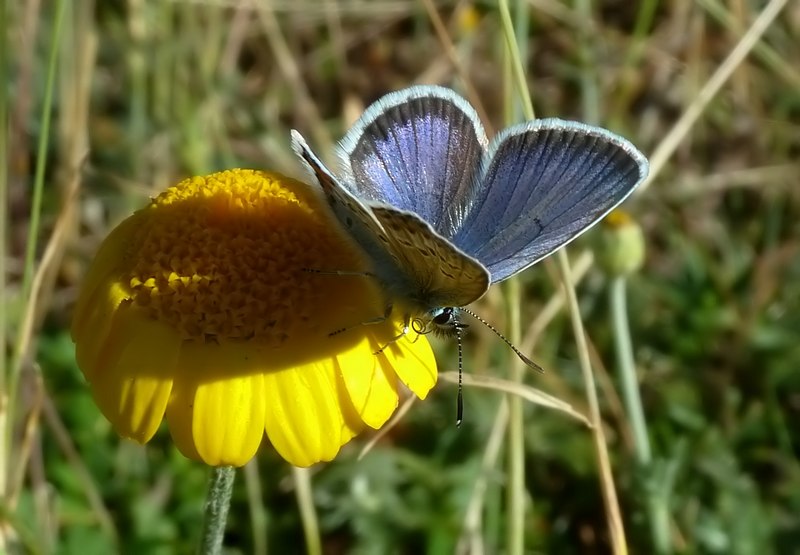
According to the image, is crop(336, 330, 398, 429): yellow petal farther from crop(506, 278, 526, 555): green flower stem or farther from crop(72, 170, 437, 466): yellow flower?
crop(506, 278, 526, 555): green flower stem

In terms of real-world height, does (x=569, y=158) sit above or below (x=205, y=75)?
below

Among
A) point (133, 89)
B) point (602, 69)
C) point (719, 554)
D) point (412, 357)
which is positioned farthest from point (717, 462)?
point (133, 89)

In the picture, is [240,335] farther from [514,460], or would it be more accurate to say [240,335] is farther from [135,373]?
[514,460]

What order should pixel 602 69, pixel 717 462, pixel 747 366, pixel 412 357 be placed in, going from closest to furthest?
pixel 412 357 < pixel 717 462 < pixel 747 366 < pixel 602 69

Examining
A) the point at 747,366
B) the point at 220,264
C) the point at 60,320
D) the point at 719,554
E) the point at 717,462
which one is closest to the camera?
the point at 220,264

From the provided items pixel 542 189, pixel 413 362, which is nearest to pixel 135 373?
pixel 413 362

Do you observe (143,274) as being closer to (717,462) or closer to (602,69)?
(717,462)

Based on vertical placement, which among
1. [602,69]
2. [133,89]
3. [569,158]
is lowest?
[569,158]

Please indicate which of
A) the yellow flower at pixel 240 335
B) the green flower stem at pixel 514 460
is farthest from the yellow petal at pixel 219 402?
the green flower stem at pixel 514 460
